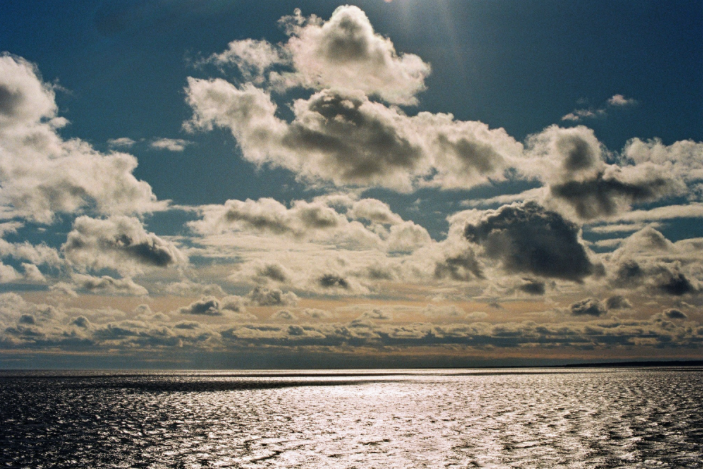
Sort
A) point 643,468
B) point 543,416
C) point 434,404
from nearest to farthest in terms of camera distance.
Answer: point 643,468 → point 543,416 → point 434,404

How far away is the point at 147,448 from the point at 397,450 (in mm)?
19734

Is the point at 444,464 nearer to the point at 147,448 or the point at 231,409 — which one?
the point at 147,448

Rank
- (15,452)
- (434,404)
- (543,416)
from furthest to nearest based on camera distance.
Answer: (434,404)
(543,416)
(15,452)

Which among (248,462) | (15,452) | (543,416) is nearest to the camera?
(248,462)

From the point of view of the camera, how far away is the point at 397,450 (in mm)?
40250

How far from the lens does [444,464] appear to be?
114ft

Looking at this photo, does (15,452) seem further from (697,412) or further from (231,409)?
(697,412)

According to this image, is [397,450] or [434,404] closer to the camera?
[397,450]

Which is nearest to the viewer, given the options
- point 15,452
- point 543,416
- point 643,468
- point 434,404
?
point 643,468

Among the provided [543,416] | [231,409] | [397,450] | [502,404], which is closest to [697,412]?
[543,416]

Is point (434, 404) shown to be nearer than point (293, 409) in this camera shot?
No

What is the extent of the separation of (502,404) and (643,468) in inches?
1928

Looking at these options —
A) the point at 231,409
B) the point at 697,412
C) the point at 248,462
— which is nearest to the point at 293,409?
the point at 231,409

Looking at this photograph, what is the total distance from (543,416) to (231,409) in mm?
43009
